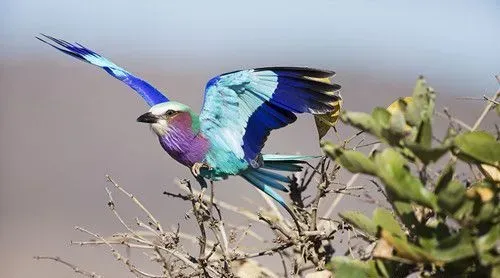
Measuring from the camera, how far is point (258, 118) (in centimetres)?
222

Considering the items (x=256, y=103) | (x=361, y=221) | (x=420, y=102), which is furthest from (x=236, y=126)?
(x=420, y=102)

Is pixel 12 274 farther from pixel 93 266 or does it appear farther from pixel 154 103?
pixel 154 103

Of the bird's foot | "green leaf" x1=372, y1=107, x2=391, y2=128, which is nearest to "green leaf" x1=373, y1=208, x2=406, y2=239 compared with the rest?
"green leaf" x1=372, y1=107, x2=391, y2=128

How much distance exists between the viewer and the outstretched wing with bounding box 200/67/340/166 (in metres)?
2.04

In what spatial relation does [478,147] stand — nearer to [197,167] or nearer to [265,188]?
[265,188]

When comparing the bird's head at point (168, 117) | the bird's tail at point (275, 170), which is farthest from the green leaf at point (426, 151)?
the bird's head at point (168, 117)

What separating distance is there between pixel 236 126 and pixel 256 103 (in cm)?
10

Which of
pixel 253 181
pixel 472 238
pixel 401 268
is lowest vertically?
pixel 253 181

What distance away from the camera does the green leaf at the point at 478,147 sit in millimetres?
1190

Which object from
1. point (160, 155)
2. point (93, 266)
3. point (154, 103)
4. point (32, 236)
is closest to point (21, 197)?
point (32, 236)

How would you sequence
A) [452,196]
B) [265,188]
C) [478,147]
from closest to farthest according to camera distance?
[452,196]
[478,147]
[265,188]

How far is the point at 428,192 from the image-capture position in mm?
1144

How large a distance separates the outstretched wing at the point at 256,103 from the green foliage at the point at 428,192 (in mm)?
783

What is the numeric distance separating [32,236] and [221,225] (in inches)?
206
